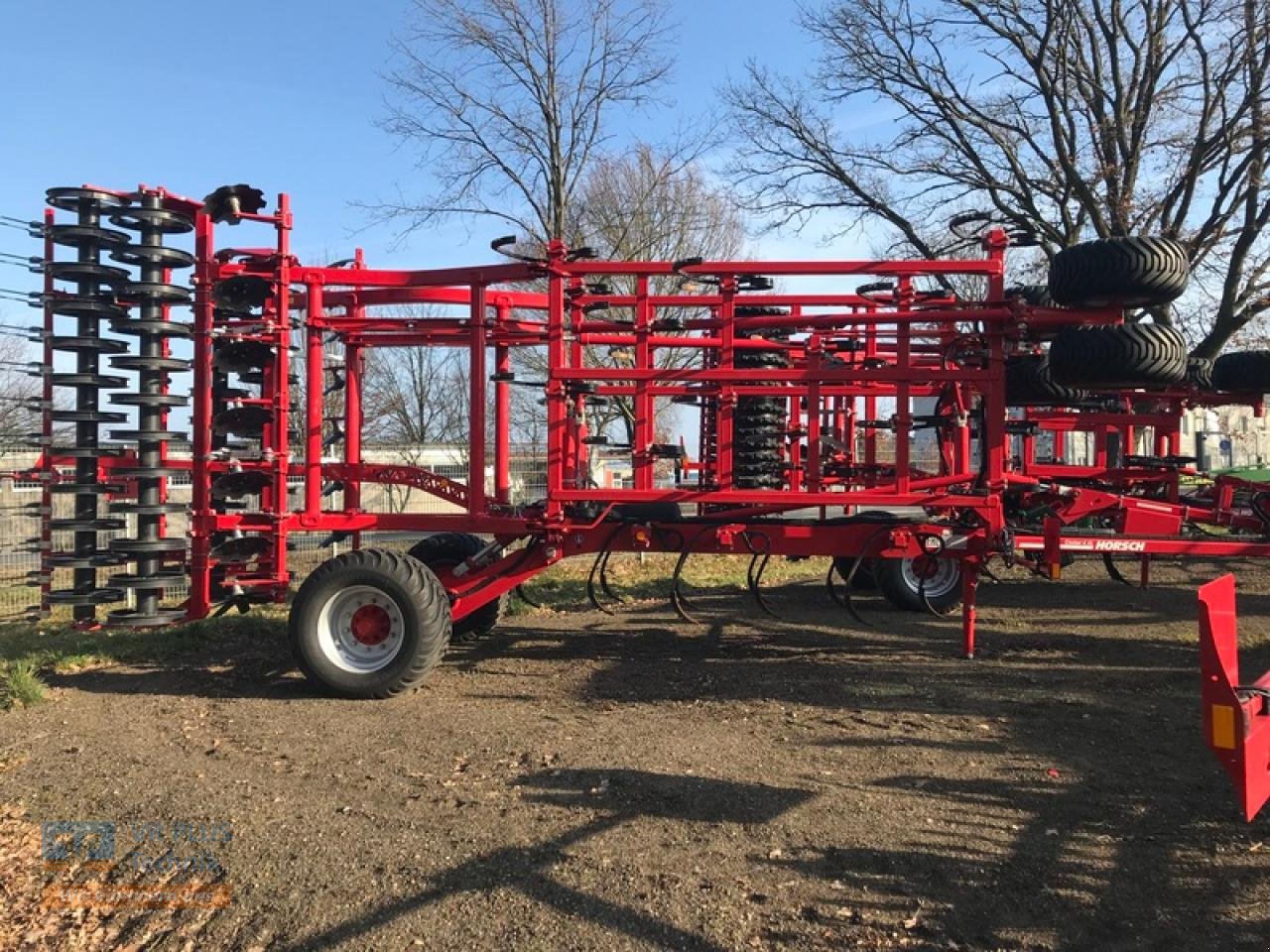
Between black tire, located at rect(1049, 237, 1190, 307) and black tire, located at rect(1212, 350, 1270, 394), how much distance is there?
12.0 ft

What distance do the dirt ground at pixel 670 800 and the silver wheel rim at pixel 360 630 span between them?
302mm

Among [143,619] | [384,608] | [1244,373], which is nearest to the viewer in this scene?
[384,608]

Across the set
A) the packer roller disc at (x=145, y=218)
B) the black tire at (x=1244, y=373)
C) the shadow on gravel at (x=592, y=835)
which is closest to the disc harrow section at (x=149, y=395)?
the packer roller disc at (x=145, y=218)

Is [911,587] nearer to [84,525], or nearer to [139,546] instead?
[139,546]

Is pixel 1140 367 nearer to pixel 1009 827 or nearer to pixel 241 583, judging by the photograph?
pixel 1009 827

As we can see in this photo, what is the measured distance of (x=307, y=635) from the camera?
589 centimetres

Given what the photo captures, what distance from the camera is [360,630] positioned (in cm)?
607

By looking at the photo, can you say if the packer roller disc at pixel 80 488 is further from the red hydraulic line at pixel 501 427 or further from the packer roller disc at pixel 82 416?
the red hydraulic line at pixel 501 427

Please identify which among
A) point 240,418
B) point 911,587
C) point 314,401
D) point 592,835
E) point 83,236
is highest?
point 83,236

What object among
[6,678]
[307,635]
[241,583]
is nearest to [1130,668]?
[307,635]

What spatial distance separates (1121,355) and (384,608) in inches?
192

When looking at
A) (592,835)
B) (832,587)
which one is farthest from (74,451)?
(832,587)

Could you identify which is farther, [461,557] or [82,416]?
[461,557]

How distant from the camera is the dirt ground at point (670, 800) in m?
3.13
